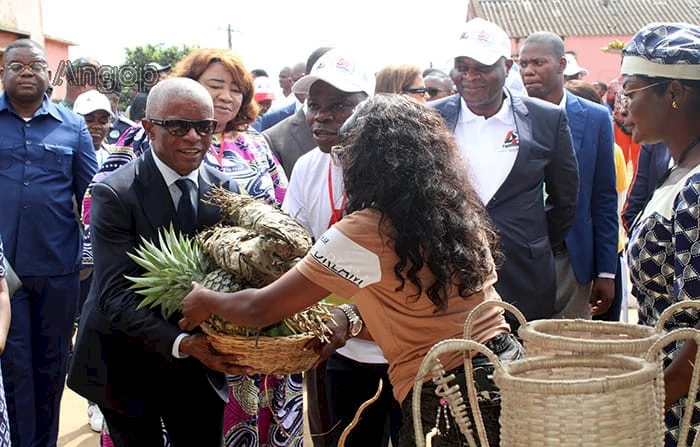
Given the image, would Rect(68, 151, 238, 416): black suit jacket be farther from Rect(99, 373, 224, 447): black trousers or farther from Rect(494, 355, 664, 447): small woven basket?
Rect(494, 355, 664, 447): small woven basket

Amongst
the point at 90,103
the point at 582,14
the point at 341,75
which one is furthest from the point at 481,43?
the point at 582,14

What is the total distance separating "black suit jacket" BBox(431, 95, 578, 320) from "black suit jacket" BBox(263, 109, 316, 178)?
1.10 m

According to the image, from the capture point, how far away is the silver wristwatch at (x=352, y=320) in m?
3.18

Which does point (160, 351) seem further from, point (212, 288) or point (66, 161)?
point (66, 161)

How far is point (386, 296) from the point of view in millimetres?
2682

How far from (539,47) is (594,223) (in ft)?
5.24

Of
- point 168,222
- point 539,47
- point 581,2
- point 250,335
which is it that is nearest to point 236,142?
point 168,222

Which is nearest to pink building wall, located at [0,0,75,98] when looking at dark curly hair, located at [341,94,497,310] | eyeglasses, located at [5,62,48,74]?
eyeglasses, located at [5,62,48,74]

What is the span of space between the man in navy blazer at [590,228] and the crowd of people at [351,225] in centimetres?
1

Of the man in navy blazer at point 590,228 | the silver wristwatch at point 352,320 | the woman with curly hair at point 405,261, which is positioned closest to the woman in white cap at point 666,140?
the woman with curly hair at point 405,261

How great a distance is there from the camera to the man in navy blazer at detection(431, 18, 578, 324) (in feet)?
13.9

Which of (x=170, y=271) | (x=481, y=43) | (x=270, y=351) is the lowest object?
(x=270, y=351)

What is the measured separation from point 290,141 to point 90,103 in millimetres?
3256

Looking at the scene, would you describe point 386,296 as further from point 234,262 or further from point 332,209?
point 332,209
